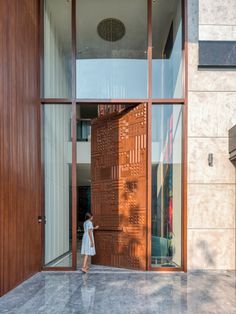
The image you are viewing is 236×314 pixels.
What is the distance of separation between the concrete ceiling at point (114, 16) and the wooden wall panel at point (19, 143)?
22.1 inches

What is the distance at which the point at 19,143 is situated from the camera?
4797 millimetres

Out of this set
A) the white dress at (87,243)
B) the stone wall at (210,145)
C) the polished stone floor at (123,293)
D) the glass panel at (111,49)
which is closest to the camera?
the polished stone floor at (123,293)

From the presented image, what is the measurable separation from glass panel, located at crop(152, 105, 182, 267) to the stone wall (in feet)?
0.82

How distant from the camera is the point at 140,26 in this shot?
5.85m

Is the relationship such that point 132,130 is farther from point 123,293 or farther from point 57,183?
point 123,293

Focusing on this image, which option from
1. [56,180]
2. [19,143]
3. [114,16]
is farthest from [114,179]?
[114,16]

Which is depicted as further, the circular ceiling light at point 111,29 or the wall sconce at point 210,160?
the circular ceiling light at point 111,29

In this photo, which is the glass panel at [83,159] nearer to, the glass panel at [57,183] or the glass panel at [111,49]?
the glass panel at [57,183]

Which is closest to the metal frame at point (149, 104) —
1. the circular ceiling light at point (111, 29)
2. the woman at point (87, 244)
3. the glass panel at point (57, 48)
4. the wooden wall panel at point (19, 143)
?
the glass panel at point (57, 48)

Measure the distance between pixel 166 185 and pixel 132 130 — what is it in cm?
136

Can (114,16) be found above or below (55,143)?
above

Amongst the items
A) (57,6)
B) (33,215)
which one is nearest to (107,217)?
(33,215)

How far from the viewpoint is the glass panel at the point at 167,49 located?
5.73 metres

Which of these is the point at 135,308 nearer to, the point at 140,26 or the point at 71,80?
the point at 71,80
